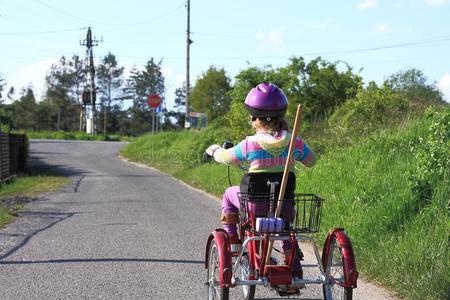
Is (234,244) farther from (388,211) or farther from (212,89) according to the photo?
(212,89)

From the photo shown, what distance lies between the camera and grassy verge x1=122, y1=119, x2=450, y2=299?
5926 mm

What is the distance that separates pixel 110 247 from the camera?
28.0 ft

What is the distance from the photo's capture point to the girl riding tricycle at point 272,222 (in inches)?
180

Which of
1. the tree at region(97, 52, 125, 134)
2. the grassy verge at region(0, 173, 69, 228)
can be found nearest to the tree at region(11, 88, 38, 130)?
the tree at region(97, 52, 125, 134)

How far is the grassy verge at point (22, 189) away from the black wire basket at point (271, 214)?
725cm

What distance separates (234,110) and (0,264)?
587 inches

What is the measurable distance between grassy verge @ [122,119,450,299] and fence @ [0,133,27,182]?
11709 mm

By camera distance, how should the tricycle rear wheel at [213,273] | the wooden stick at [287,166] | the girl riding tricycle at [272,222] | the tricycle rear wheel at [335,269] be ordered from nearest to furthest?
1. the wooden stick at [287,166]
2. the girl riding tricycle at [272,222]
3. the tricycle rear wheel at [335,269]
4. the tricycle rear wheel at [213,273]

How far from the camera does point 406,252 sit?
20.6 ft

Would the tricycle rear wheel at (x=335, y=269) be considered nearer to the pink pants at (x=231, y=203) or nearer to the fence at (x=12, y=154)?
the pink pants at (x=231, y=203)

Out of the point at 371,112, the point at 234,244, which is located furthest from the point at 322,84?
the point at 234,244

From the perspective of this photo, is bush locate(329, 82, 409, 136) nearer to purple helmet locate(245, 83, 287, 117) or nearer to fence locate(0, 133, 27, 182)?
purple helmet locate(245, 83, 287, 117)

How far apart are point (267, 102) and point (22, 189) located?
15385 mm

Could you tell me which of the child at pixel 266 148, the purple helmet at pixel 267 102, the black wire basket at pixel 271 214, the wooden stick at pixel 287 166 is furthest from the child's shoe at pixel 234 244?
the purple helmet at pixel 267 102
